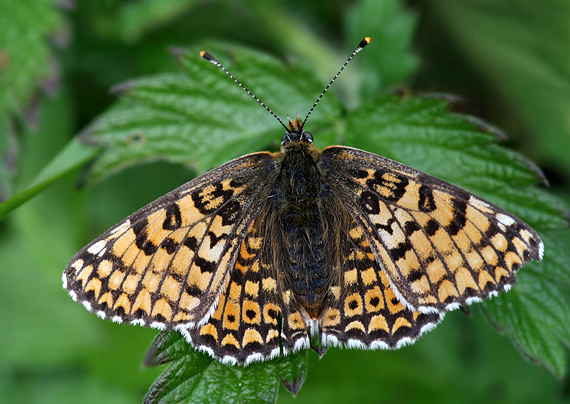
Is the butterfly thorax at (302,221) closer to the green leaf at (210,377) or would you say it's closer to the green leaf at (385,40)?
the green leaf at (210,377)

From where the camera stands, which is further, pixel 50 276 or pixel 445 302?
pixel 50 276

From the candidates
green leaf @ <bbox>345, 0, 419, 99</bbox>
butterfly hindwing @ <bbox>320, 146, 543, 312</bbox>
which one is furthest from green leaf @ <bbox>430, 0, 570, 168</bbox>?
butterfly hindwing @ <bbox>320, 146, 543, 312</bbox>

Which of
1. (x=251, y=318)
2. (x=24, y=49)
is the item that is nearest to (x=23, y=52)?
(x=24, y=49)

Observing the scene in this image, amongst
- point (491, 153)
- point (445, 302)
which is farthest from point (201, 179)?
point (491, 153)

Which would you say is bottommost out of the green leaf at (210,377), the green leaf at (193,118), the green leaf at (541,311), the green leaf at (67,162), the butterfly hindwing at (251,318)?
the green leaf at (210,377)

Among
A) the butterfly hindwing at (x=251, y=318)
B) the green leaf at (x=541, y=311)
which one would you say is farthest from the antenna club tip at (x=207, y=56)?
the green leaf at (x=541, y=311)

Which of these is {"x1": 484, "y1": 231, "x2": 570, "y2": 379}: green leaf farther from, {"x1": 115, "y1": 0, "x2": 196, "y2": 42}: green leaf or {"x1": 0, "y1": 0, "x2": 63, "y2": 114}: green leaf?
{"x1": 0, "y1": 0, "x2": 63, "y2": 114}: green leaf

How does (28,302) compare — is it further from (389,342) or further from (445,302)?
(445,302)
